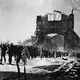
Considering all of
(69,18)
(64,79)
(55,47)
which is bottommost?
(55,47)

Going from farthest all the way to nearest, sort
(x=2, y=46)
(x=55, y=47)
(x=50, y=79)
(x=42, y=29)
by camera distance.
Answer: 1. (x=55, y=47)
2. (x=42, y=29)
3. (x=2, y=46)
4. (x=50, y=79)

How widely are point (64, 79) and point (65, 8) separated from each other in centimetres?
11679

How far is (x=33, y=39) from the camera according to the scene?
62.0 m

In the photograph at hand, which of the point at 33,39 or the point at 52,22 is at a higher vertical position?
the point at 52,22

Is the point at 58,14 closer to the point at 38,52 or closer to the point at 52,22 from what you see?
the point at 52,22

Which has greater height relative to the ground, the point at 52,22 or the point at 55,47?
the point at 52,22

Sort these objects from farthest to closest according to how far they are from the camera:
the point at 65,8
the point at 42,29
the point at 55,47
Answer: the point at 65,8, the point at 55,47, the point at 42,29

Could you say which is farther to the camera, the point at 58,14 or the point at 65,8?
the point at 65,8

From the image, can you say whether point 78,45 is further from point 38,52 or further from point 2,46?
point 2,46

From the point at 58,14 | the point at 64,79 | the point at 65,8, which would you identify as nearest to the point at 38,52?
the point at 64,79

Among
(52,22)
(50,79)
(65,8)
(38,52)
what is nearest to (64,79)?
(50,79)

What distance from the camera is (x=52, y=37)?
65.9 metres

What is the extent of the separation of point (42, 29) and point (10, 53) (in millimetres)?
43424

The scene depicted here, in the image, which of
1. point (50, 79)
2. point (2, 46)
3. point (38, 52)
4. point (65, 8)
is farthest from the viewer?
point (65, 8)
